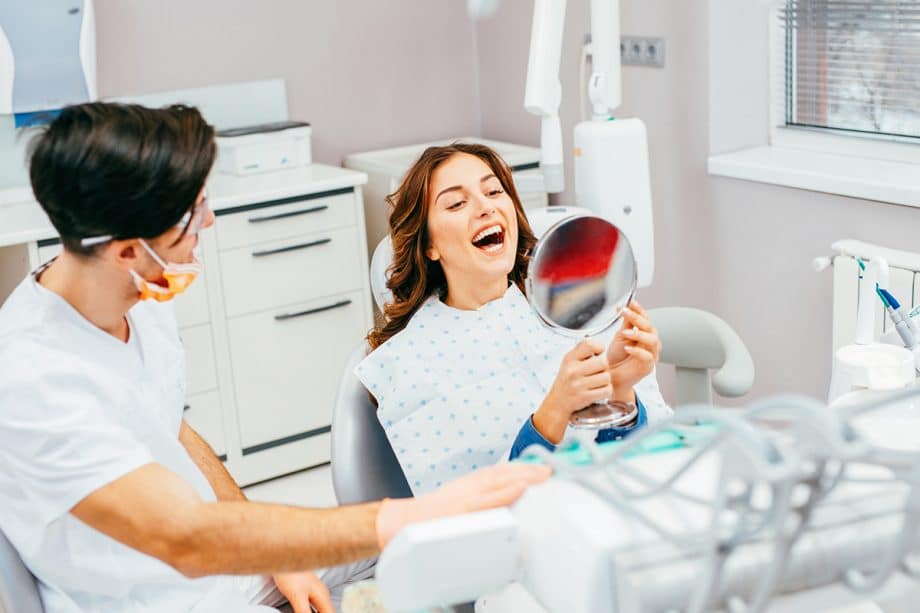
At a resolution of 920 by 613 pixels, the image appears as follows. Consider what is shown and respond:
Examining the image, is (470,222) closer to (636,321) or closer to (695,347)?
(636,321)

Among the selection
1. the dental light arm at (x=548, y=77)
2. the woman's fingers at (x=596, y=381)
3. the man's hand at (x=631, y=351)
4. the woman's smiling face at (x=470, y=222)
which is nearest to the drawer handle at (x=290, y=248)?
the dental light arm at (x=548, y=77)

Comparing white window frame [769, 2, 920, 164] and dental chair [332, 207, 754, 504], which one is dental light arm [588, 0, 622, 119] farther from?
dental chair [332, 207, 754, 504]

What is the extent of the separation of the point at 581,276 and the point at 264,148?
221cm

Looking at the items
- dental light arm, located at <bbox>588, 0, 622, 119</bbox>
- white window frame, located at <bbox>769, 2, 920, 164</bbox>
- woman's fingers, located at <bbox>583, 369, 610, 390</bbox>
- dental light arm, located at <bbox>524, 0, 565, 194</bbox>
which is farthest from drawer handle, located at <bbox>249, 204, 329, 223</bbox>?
woman's fingers, located at <bbox>583, 369, 610, 390</bbox>

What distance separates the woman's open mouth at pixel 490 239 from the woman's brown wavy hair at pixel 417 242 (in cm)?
8

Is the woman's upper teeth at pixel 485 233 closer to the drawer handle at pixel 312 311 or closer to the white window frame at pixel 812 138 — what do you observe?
the white window frame at pixel 812 138

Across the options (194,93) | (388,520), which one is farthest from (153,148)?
(194,93)

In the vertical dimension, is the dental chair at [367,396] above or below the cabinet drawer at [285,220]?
below

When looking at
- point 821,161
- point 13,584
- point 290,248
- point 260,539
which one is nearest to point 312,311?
point 290,248

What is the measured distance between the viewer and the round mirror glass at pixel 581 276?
4.57ft

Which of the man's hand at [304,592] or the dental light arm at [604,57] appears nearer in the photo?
the man's hand at [304,592]

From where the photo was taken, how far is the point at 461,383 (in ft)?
6.04

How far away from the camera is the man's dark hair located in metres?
1.31

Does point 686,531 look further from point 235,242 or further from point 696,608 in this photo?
point 235,242
